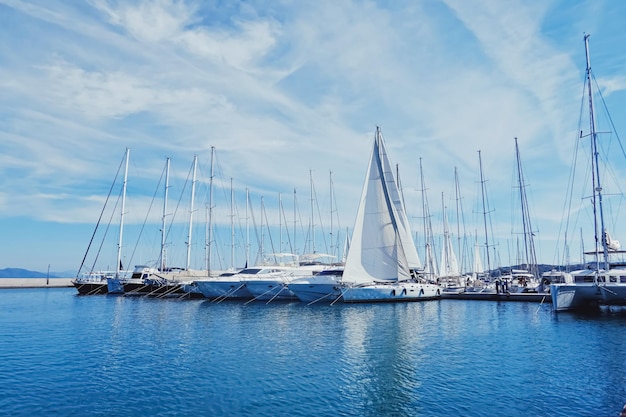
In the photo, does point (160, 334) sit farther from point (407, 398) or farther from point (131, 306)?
point (131, 306)

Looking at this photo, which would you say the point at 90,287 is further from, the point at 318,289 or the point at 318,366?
the point at 318,366

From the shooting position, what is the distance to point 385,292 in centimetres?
4997

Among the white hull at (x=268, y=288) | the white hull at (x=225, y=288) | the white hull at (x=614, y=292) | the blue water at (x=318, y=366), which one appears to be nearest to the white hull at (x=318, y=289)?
the white hull at (x=268, y=288)

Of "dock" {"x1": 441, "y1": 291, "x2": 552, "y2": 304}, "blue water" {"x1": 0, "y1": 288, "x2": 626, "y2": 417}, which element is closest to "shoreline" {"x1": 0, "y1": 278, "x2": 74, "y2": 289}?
"blue water" {"x1": 0, "y1": 288, "x2": 626, "y2": 417}

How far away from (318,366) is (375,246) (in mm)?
28177

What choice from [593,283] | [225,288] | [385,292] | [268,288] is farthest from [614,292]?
[225,288]

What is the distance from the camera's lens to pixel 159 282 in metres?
72.7

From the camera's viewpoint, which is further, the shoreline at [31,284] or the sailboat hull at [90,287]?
the shoreline at [31,284]

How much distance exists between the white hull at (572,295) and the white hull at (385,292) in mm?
16192

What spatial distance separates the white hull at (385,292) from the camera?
49.0 metres

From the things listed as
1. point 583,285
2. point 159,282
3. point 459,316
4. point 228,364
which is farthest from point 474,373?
point 159,282

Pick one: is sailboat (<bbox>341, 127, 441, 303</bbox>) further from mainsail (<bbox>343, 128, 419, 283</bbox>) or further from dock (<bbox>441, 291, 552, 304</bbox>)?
dock (<bbox>441, 291, 552, 304</bbox>)

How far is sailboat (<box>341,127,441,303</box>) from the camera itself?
47.9 meters

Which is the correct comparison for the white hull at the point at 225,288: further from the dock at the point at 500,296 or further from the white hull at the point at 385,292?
the dock at the point at 500,296
